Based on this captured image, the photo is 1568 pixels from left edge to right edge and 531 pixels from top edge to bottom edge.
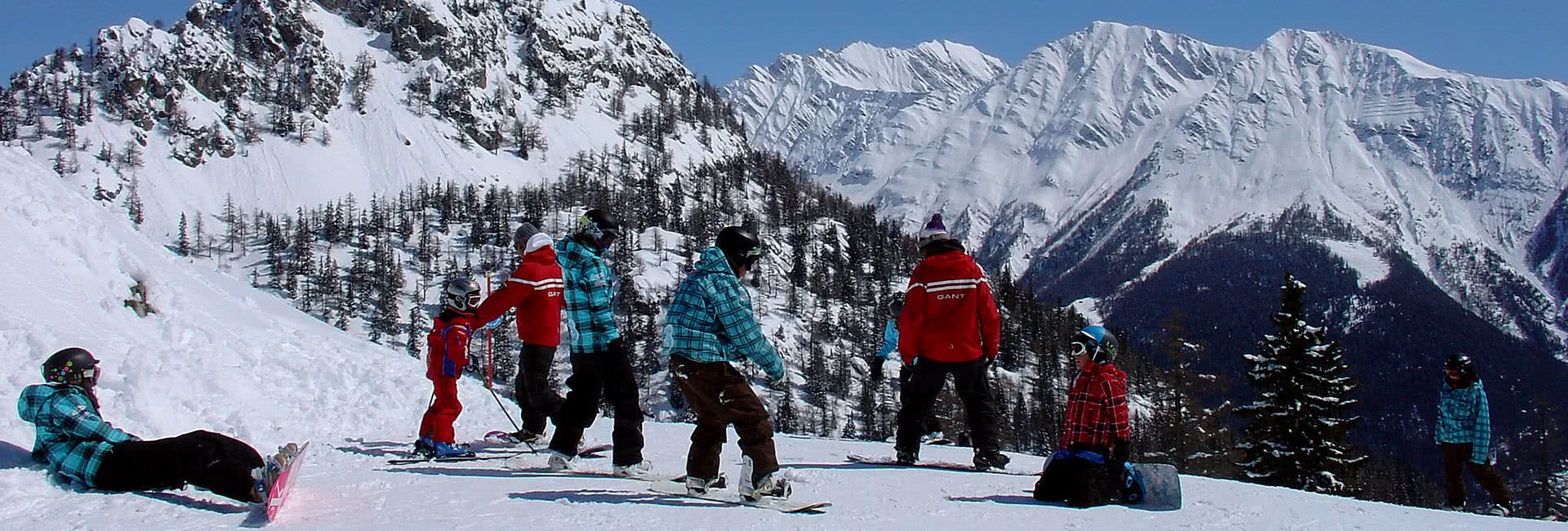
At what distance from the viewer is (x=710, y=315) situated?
5.84 metres

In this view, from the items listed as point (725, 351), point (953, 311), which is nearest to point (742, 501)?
point (725, 351)

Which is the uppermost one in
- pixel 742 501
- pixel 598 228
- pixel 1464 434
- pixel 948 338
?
pixel 598 228

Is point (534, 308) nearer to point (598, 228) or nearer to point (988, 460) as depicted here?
point (598, 228)

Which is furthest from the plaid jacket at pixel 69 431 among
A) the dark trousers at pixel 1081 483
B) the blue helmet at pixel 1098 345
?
the blue helmet at pixel 1098 345

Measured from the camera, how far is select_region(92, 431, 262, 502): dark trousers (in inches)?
207

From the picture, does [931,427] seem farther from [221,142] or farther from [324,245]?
[221,142]

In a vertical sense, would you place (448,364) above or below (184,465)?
above

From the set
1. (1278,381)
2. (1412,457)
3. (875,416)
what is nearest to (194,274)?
(1278,381)

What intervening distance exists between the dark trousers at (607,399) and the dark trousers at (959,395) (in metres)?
2.51

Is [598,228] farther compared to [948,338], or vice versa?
[948,338]

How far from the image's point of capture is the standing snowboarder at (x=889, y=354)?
893 cm

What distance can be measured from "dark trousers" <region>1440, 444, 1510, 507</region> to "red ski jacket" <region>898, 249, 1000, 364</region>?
564 centimetres

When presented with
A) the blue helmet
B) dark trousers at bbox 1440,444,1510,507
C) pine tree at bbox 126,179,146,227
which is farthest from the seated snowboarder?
pine tree at bbox 126,179,146,227

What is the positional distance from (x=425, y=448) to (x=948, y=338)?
4544mm
